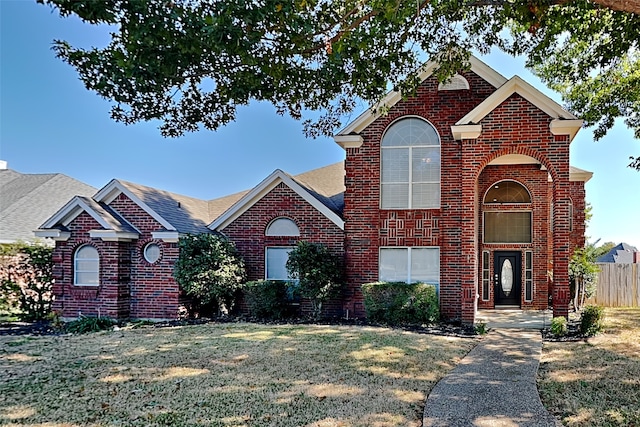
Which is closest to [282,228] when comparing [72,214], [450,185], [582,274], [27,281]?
[450,185]

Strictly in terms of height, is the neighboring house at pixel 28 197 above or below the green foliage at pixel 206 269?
above

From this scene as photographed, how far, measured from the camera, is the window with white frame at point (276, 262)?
48.4ft

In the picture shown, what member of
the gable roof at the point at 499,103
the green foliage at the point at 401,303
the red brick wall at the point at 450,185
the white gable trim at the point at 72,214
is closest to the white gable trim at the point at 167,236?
the white gable trim at the point at 72,214

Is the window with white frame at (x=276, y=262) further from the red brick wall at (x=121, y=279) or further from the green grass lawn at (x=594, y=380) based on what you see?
the green grass lawn at (x=594, y=380)

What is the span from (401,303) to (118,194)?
30.6 feet

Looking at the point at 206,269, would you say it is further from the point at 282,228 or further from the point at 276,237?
the point at 282,228

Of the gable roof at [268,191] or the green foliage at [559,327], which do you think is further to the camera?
the gable roof at [268,191]

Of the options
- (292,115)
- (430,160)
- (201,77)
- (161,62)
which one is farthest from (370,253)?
Result: (161,62)

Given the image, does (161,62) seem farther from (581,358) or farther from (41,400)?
(581,358)

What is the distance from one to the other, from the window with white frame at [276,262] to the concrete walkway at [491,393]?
22.5 ft

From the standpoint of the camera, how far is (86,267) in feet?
45.5

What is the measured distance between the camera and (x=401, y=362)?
319 inches

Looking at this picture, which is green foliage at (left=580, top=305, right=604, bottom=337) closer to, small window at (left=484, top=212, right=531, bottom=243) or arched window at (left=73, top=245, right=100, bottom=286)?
small window at (left=484, top=212, right=531, bottom=243)

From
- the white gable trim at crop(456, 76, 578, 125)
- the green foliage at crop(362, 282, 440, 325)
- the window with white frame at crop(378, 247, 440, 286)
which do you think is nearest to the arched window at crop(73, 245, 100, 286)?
the green foliage at crop(362, 282, 440, 325)
